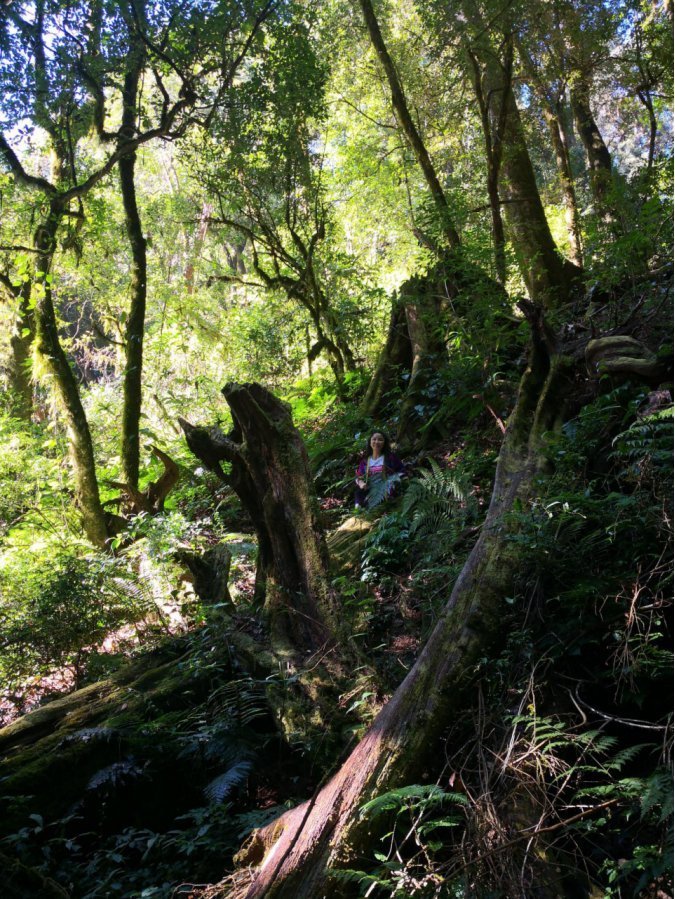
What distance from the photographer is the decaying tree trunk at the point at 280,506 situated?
4727mm

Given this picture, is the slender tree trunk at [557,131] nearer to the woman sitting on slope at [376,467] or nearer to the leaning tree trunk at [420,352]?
the leaning tree trunk at [420,352]

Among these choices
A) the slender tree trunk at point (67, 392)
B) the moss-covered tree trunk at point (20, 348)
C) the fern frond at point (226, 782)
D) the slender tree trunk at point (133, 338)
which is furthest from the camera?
the slender tree trunk at point (133, 338)

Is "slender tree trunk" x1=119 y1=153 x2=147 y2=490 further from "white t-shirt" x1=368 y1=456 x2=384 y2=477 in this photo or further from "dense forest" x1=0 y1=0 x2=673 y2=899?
"white t-shirt" x1=368 y1=456 x2=384 y2=477

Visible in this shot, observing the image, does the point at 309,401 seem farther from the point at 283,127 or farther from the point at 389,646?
the point at 389,646

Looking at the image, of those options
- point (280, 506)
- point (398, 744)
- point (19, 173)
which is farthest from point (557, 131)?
point (398, 744)

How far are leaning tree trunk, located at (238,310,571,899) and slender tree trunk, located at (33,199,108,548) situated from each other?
21.6ft

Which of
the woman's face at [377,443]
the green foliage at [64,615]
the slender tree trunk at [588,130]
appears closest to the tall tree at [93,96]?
the green foliage at [64,615]

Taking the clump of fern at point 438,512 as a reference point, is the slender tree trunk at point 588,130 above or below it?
above

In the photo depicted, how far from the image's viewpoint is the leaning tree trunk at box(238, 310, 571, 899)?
260 centimetres

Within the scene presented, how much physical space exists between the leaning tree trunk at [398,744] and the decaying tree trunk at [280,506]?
1.39 meters

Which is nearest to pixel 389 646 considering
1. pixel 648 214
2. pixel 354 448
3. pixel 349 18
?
pixel 354 448

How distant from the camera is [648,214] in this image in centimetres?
672

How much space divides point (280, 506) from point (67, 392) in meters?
5.52

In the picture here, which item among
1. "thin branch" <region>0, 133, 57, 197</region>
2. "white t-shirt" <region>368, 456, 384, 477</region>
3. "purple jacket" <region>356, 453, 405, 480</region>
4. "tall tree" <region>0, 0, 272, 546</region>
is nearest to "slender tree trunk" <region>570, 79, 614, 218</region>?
"tall tree" <region>0, 0, 272, 546</region>
